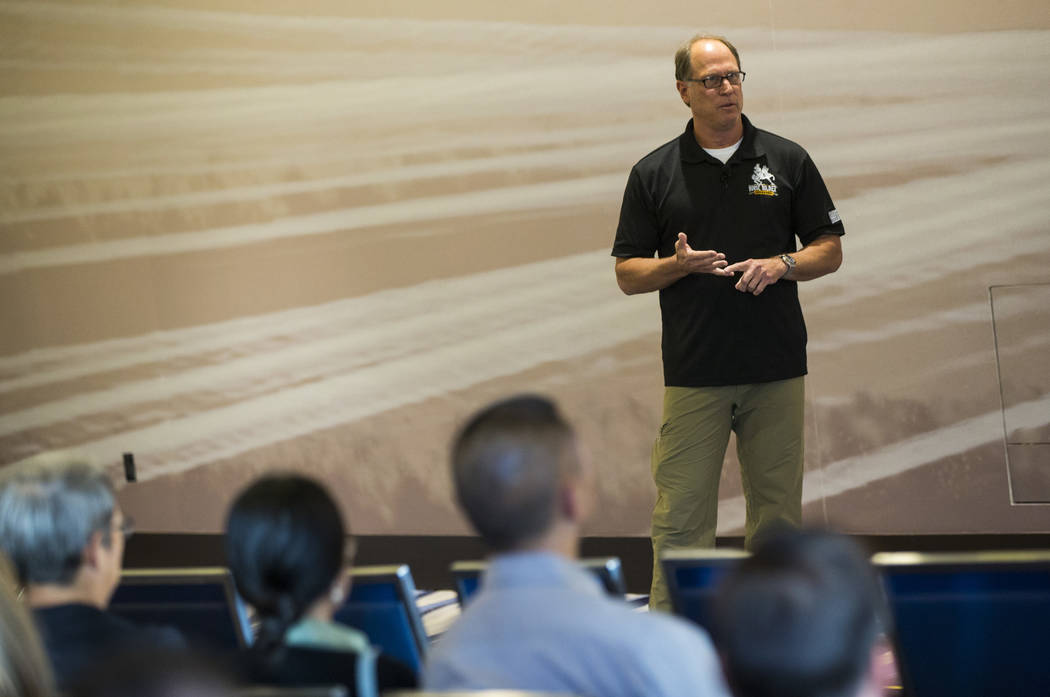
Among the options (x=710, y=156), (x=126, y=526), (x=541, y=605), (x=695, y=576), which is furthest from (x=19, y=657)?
(x=710, y=156)

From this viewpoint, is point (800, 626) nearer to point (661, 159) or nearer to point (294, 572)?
point (294, 572)

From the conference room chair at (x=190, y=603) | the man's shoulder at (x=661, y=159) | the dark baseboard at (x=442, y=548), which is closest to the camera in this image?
the conference room chair at (x=190, y=603)

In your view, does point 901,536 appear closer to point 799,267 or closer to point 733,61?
point 799,267

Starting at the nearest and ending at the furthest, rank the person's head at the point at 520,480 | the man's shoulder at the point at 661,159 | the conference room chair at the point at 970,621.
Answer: the person's head at the point at 520,480 → the conference room chair at the point at 970,621 → the man's shoulder at the point at 661,159

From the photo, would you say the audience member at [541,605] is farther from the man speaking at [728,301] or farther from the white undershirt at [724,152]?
the white undershirt at [724,152]

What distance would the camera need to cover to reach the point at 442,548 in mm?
6219

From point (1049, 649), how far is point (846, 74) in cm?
392

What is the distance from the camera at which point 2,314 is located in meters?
7.67

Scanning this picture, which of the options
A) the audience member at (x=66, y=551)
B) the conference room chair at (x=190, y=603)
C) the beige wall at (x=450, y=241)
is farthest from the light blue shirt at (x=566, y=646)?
the beige wall at (x=450, y=241)

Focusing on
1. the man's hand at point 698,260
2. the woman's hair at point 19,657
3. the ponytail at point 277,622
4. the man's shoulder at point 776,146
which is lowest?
the ponytail at point 277,622

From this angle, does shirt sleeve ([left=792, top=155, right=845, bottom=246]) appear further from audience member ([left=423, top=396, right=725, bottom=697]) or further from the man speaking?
audience member ([left=423, top=396, right=725, bottom=697])

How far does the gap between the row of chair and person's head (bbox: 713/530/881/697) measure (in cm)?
74

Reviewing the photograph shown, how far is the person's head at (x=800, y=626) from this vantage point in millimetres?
1123

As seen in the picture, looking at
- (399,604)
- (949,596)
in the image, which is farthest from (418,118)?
(949,596)
